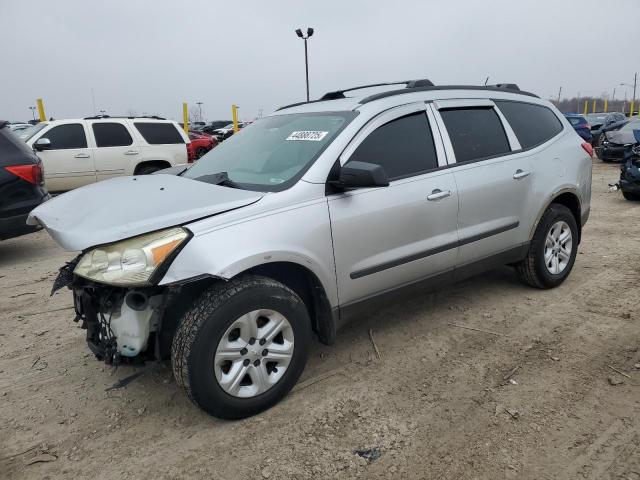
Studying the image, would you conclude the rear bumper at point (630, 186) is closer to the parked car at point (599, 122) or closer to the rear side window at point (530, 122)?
the rear side window at point (530, 122)

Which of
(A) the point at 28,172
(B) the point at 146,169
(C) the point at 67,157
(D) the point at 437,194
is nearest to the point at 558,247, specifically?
(D) the point at 437,194

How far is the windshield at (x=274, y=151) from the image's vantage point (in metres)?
3.01

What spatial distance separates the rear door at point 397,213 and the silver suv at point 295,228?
10 mm

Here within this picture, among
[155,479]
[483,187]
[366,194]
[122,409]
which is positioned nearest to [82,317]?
[122,409]

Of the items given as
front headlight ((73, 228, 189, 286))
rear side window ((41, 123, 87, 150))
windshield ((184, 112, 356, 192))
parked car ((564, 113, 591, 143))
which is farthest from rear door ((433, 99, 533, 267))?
parked car ((564, 113, 591, 143))

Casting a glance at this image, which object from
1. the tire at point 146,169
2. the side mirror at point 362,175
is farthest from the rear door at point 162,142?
the side mirror at point 362,175

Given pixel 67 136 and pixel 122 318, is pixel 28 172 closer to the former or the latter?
pixel 122 318

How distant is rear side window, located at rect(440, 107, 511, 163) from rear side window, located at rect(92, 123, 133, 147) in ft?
26.6

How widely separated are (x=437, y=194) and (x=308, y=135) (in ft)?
3.16

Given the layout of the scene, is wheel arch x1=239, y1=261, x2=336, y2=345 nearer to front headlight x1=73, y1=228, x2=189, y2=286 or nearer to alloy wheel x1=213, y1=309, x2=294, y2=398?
alloy wheel x1=213, y1=309, x2=294, y2=398

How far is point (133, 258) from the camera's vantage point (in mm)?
2391

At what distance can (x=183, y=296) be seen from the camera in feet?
8.64

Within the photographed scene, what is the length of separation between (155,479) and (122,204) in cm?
141

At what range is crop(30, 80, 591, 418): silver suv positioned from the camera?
2.46m
